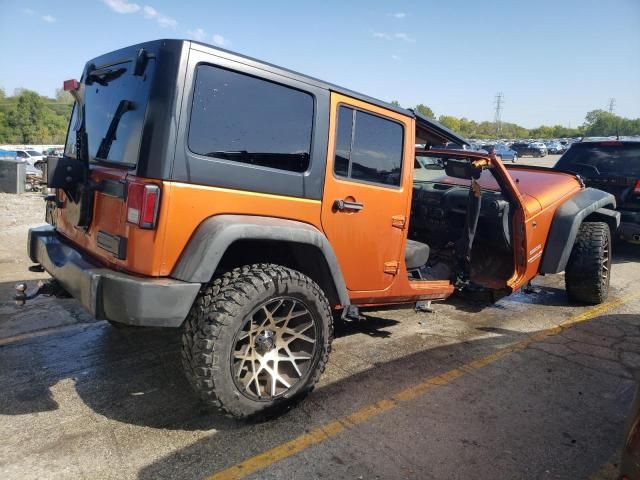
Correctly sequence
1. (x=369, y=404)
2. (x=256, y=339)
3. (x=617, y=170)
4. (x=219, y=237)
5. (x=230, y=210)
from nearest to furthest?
(x=219, y=237) → (x=230, y=210) → (x=256, y=339) → (x=369, y=404) → (x=617, y=170)

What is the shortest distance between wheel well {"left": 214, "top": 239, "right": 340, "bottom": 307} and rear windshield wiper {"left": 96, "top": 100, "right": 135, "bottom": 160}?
96 cm

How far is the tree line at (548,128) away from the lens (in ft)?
294

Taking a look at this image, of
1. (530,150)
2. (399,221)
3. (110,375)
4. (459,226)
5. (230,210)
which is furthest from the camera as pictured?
(530,150)

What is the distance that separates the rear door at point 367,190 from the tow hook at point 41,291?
6.22 feet

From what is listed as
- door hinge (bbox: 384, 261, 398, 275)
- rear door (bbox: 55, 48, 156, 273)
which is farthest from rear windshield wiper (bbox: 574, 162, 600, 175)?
rear door (bbox: 55, 48, 156, 273)

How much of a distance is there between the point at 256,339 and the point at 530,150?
50425 mm

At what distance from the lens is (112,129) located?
282 cm

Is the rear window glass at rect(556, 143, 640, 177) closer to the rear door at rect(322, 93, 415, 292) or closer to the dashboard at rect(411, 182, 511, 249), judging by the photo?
the dashboard at rect(411, 182, 511, 249)

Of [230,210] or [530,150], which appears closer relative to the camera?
[230,210]

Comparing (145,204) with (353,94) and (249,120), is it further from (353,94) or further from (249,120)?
(353,94)

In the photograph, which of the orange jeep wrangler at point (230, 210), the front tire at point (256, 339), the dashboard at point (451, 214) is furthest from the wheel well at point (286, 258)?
the dashboard at point (451, 214)

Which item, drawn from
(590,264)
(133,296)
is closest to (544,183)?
(590,264)

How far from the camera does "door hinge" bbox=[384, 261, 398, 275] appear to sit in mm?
3551

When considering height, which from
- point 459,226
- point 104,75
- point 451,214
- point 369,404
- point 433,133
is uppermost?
point 433,133
